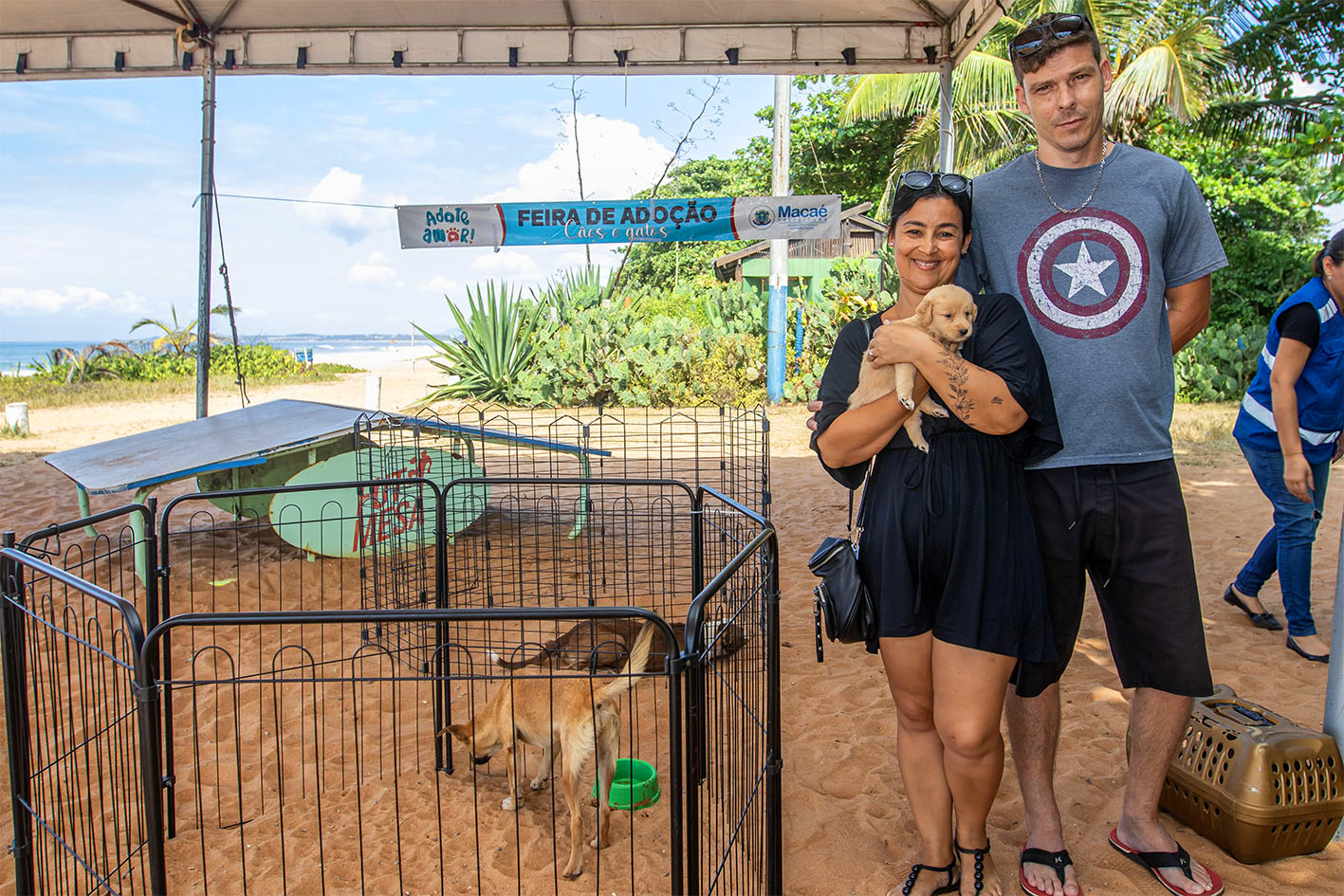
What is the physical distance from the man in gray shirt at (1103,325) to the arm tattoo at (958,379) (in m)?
0.43

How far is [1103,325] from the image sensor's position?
7.63 ft

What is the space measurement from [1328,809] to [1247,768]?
309mm

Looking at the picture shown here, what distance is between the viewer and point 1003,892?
2.54 metres

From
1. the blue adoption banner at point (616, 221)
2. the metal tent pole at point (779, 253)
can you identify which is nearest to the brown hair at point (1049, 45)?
the blue adoption banner at point (616, 221)

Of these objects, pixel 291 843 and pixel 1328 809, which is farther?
pixel 291 843

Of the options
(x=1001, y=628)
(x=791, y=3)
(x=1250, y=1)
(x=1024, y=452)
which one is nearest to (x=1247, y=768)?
(x=1001, y=628)

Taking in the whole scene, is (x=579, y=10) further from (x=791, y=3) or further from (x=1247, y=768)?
(x=1247, y=768)

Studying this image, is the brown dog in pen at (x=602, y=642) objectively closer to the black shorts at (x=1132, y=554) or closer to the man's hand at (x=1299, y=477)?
the black shorts at (x=1132, y=554)

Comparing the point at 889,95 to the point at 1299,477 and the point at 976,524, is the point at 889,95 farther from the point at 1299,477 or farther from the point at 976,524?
Answer: the point at 976,524

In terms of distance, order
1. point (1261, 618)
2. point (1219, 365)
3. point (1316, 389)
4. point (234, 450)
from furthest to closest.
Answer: point (1219, 365) < point (234, 450) < point (1261, 618) < point (1316, 389)

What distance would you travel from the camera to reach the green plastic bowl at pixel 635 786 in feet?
10.6

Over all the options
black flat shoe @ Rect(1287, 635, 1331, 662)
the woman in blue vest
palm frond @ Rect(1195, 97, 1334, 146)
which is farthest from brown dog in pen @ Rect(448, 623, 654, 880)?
palm frond @ Rect(1195, 97, 1334, 146)

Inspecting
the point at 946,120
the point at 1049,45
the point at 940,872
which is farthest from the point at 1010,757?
the point at 946,120

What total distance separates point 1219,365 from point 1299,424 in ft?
41.2
